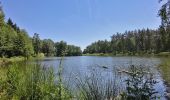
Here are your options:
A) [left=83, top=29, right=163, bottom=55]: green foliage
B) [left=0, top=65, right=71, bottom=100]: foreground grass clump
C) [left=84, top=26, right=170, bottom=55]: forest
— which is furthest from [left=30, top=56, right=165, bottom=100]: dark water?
[left=83, top=29, right=163, bottom=55]: green foliage

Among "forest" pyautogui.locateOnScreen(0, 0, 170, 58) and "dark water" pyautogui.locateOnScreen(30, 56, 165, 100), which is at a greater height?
"forest" pyautogui.locateOnScreen(0, 0, 170, 58)

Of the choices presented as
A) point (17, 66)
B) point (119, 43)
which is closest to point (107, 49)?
point (119, 43)

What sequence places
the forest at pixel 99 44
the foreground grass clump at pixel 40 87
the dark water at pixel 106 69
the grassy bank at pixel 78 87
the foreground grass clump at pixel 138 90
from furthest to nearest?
the forest at pixel 99 44 < the dark water at pixel 106 69 < the foreground grass clump at pixel 40 87 < the grassy bank at pixel 78 87 < the foreground grass clump at pixel 138 90

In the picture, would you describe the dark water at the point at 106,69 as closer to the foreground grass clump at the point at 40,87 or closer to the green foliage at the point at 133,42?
the foreground grass clump at the point at 40,87

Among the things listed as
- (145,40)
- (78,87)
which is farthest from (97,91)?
(145,40)

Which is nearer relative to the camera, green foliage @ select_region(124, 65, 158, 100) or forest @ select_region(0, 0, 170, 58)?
green foliage @ select_region(124, 65, 158, 100)

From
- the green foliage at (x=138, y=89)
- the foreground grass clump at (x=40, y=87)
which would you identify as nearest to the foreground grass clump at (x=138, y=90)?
the green foliage at (x=138, y=89)

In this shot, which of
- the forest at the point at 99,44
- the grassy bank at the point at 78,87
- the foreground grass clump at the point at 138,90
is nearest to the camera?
the foreground grass clump at the point at 138,90

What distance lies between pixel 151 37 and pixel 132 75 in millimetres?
131290

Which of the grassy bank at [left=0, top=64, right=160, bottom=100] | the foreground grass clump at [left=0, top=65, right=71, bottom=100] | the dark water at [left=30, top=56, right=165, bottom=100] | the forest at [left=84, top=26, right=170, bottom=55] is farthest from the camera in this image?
the forest at [left=84, top=26, right=170, bottom=55]

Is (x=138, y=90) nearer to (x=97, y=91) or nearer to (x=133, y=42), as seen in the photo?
(x=97, y=91)

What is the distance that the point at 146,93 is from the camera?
5.65 meters

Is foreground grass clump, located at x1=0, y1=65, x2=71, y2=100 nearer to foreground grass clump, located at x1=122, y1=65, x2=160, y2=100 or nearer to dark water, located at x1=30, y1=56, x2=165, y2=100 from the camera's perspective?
dark water, located at x1=30, y1=56, x2=165, y2=100

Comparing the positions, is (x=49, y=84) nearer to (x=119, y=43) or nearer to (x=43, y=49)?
(x=43, y=49)
